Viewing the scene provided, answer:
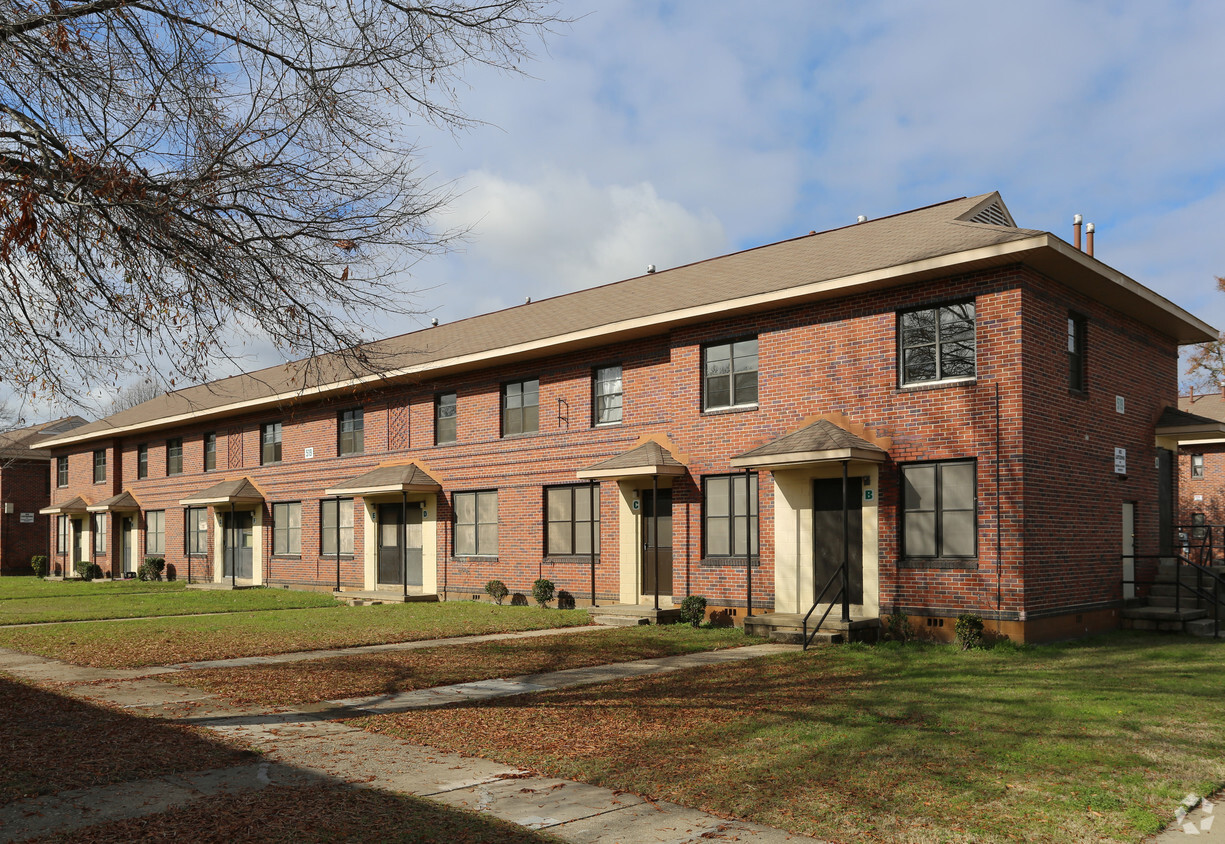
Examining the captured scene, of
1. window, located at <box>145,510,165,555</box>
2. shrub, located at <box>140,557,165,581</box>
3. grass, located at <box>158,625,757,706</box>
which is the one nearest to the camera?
grass, located at <box>158,625,757,706</box>

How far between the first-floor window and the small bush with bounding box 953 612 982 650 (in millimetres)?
21306

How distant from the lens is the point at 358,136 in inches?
328

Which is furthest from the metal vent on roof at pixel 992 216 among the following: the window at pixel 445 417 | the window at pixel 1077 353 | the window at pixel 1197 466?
the window at pixel 1197 466

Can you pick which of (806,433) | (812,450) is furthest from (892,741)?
(806,433)

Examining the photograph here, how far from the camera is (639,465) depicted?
18656 mm

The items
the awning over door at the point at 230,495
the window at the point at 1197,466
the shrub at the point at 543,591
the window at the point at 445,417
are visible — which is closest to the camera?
the shrub at the point at 543,591

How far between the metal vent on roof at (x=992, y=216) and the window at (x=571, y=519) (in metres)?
9.26

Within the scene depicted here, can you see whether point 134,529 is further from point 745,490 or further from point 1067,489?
point 1067,489

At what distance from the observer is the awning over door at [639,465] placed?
18.6 metres

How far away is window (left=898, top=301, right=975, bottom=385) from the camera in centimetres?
1522

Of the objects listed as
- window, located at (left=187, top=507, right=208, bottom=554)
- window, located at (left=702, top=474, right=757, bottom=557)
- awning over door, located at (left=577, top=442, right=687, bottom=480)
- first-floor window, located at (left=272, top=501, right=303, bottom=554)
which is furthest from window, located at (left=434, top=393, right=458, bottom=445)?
window, located at (left=187, top=507, right=208, bottom=554)

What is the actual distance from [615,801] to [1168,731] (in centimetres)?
535

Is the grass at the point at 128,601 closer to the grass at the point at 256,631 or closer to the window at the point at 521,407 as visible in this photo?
the grass at the point at 256,631

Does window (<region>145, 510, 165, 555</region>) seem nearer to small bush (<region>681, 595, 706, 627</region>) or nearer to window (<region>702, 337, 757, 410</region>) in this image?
small bush (<region>681, 595, 706, 627</region>)
